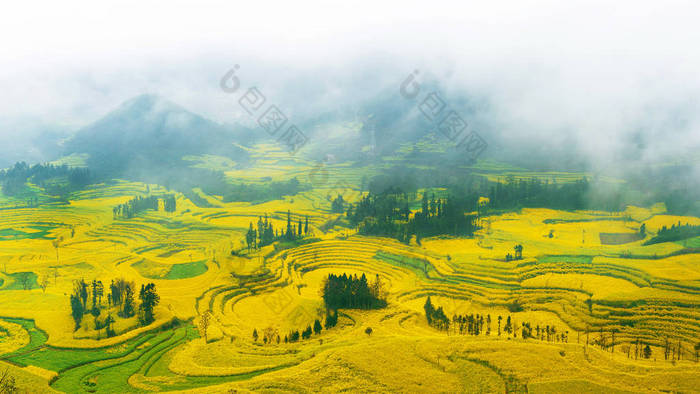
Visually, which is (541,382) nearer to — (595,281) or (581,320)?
(581,320)

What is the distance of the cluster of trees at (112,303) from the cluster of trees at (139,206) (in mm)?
26805

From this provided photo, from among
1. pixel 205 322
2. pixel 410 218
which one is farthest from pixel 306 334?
pixel 410 218

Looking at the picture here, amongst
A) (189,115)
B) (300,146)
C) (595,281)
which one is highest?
(189,115)

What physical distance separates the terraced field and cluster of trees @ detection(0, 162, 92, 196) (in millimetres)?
5515

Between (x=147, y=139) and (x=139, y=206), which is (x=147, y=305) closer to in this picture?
(x=139, y=206)

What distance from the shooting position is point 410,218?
56.3 meters

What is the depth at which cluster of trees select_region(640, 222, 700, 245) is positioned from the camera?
130 ft

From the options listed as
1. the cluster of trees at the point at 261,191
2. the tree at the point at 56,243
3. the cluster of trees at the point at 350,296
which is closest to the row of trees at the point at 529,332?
the cluster of trees at the point at 350,296

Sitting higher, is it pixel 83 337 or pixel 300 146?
pixel 300 146

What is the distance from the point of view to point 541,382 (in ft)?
60.9

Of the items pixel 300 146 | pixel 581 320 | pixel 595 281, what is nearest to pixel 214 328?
pixel 581 320

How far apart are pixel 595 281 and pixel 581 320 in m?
7.23

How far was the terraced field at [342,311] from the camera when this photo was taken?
1980 centimetres

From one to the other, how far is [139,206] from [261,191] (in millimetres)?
20590
